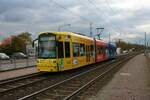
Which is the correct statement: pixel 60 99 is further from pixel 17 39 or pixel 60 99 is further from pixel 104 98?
pixel 17 39

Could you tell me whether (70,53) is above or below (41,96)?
above

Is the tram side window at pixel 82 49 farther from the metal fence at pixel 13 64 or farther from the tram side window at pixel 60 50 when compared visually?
the metal fence at pixel 13 64

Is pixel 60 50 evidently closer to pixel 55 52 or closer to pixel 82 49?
pixel 55 52

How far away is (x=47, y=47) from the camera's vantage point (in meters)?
23.6

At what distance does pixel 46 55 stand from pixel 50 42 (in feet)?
3.16

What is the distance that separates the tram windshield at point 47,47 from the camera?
23.3m

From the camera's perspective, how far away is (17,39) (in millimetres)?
118562

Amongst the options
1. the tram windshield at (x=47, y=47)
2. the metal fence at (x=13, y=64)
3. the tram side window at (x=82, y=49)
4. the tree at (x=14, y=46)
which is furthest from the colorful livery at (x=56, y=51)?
the tree at (x=14, y=46)

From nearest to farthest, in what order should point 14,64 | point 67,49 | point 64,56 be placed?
point 64,56, point 67,49, point 14,64

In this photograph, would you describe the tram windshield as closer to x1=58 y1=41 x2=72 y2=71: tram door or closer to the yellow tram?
the yellow tram

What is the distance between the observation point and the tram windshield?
2331 centimetres

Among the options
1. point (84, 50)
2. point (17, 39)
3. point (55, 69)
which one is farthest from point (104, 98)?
point (17, 39)

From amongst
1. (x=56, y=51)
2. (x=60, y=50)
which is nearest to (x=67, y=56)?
(x=60, y=50)

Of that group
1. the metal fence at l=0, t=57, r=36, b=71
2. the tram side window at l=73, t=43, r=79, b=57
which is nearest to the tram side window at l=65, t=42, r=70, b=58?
the tram side window at l=73, t=43, r=79, b=57
